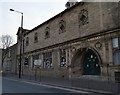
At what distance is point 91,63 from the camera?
2438 centimetres

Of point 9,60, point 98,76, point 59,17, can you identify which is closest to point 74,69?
point 98,76

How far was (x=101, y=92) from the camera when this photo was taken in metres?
13.0

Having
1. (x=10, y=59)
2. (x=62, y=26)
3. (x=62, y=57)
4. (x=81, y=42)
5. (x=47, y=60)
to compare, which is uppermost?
(x=62, y=26)

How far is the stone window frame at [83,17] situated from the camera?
79.5 feet

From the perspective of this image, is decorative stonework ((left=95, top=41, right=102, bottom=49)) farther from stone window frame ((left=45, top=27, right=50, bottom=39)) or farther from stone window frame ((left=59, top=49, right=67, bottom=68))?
stone window frame ((left=45, top=27, right=50, bottom=39))

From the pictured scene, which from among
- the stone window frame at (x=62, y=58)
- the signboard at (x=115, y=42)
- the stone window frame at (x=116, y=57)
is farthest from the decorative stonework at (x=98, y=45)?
the stone window frame at (x=62, y=58)

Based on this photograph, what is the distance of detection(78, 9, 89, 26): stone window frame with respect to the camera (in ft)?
79.5

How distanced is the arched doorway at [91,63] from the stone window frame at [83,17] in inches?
136

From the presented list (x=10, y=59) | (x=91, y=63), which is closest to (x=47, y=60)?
(x=91, y=63)

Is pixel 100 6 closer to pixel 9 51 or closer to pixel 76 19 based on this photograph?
pixel 76 19

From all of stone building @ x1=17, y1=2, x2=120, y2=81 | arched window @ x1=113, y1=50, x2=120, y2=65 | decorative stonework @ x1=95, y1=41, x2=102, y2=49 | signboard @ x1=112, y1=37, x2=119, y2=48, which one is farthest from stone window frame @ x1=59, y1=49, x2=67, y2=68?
arched window @ x1=113, y1=50, x2=120, y2=65

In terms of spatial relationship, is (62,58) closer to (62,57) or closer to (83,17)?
(62,57)

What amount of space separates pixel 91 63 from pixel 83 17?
18.5 ft

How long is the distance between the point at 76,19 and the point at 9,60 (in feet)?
104
